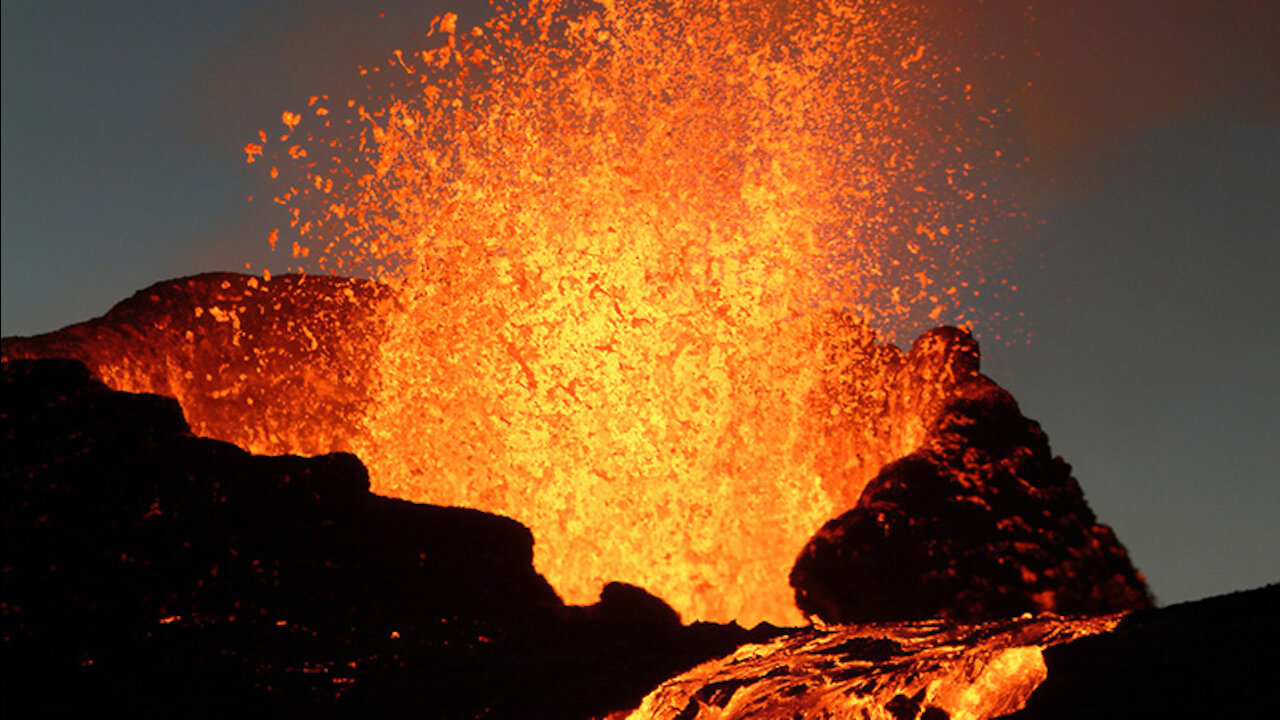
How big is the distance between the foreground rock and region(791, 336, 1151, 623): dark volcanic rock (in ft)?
13.2

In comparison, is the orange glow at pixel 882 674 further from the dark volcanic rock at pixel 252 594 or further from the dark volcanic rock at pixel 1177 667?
the dark volcanic rock at pixel 252 594

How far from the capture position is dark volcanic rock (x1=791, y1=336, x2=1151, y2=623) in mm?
15625

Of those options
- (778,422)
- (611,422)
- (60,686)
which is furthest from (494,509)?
(60,686)

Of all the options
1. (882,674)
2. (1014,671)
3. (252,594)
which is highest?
(252,594)

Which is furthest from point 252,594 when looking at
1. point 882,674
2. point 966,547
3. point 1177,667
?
point 966,547

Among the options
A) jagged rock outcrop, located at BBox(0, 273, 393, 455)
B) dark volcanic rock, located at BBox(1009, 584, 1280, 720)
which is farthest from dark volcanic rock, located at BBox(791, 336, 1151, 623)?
jagged rock outcrop, located at BBox(0, 273, 393, 455)

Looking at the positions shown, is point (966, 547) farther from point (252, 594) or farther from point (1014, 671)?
point (252, 594)

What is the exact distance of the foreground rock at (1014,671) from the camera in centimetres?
667

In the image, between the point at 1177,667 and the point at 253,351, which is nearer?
the point at 1177,667

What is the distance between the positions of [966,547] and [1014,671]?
8404 mm

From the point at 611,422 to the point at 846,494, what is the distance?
4.83 metres

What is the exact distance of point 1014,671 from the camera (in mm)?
8078

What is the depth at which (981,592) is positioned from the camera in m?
15.8

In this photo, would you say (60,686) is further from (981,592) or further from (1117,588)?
(1117,588)
